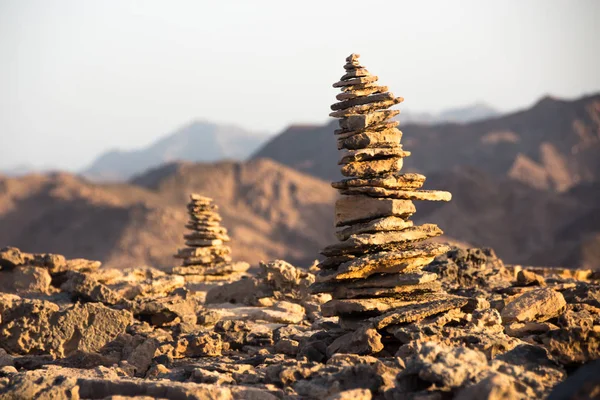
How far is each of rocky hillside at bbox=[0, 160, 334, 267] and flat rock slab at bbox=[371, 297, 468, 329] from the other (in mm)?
41510

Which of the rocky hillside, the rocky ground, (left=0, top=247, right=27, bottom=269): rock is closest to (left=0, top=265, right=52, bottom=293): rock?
the rocky ground

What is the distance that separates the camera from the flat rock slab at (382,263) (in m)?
9.91

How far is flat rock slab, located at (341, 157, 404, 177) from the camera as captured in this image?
10469 millimetres

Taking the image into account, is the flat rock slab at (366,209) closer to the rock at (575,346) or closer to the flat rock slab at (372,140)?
the flat rock slab at (372,140)

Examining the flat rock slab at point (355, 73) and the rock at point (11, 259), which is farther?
the rock at point (11, 259)

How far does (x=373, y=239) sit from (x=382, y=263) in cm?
33

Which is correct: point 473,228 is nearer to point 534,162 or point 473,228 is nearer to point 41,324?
point 534,162

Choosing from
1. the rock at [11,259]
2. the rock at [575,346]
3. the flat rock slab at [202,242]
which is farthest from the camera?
the flat rock slab at [202,242]

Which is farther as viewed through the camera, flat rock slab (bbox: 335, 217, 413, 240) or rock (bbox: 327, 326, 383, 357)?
flat rock slab (bbox: 335, 217, 413, 240)

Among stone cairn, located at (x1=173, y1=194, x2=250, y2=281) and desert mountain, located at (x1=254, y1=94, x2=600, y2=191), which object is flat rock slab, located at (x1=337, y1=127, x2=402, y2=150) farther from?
desert mountain, located at (x1=254, y1=94, x2=600, y2=191)

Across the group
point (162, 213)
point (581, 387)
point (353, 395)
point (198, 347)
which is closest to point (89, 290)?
point (198, 347)

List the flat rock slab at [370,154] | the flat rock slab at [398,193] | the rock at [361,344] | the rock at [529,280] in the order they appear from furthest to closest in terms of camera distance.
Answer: the rock at [529,280]
the flat rock slab at [370,154]
the flat rock slab at [398,193]
the rock at [361,344]

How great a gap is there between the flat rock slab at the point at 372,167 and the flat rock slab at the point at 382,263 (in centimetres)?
112

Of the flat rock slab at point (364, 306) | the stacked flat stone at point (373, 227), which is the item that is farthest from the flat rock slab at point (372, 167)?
the flat rock slab at point (364, 306)
